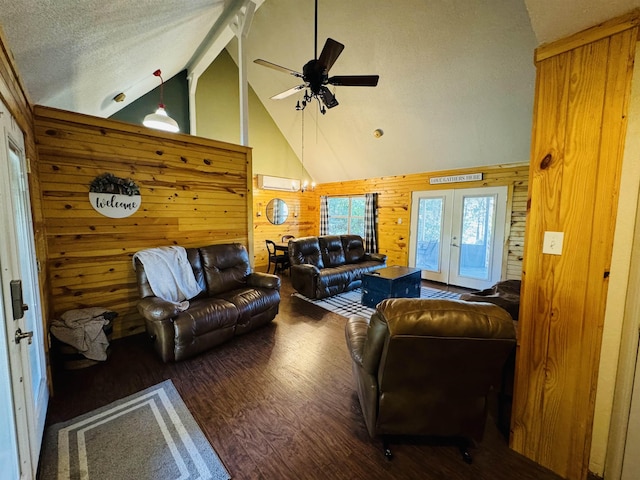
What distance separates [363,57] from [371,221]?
3669 millimetres

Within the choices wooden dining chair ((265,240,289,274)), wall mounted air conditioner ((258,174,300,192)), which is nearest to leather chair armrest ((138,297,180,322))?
wooden dining chair ((265,240,289,274))

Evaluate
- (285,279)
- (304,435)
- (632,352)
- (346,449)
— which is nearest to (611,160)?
(632,352)

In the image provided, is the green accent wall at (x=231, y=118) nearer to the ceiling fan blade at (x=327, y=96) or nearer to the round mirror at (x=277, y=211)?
the round mirror at (x=277, y=211)

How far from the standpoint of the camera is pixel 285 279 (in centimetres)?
580

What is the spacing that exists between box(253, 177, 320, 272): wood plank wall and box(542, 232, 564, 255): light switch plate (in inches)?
241

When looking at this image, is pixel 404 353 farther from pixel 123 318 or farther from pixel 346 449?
pixel 123 318

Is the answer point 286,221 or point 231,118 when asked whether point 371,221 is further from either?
point 231,118

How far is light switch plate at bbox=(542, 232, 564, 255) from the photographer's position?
4.30ft

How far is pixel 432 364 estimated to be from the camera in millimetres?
1294

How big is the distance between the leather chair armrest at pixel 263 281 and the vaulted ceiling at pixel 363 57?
8.13ft

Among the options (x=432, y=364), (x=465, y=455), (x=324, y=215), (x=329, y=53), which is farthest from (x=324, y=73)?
(x=324, y=215)

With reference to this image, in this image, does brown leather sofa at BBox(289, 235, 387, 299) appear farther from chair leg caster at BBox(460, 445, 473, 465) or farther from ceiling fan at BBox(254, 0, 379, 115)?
chair leg caster at BBox(460, 445, 473, 465)

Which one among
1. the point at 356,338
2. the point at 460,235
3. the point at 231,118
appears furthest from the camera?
the point at 231,118

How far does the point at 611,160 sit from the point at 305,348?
2.65 meters
